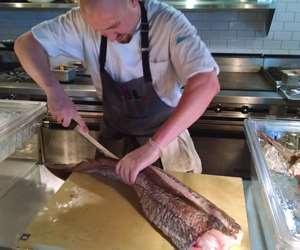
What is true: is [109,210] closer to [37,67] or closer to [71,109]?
[71,109]

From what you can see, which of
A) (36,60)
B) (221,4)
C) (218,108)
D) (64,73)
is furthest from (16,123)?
(221,4)

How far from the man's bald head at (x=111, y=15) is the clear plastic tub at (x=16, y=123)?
401 millimetres

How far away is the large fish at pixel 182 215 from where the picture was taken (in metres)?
0.78

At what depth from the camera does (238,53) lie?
7.97 feet

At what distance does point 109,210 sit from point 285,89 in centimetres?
140

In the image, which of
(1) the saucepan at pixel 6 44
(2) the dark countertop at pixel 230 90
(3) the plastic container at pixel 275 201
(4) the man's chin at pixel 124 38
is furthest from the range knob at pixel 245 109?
(1) the saucepan at pixel 6 44

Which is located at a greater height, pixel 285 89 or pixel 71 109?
pixel 71 109

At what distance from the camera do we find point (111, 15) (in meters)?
0.97

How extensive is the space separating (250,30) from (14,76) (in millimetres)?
1553

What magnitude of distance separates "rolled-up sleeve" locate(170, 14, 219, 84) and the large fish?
0.31 meters

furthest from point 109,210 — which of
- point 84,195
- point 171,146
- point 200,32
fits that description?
point 200,32

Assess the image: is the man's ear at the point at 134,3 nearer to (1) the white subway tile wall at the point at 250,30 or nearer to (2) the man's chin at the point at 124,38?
(2) the man's chin at the point at 124,38

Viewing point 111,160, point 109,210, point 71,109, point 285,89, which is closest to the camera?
point 109,210

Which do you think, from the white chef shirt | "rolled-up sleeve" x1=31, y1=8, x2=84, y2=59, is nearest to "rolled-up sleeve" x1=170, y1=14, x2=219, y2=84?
the white chef shirt
